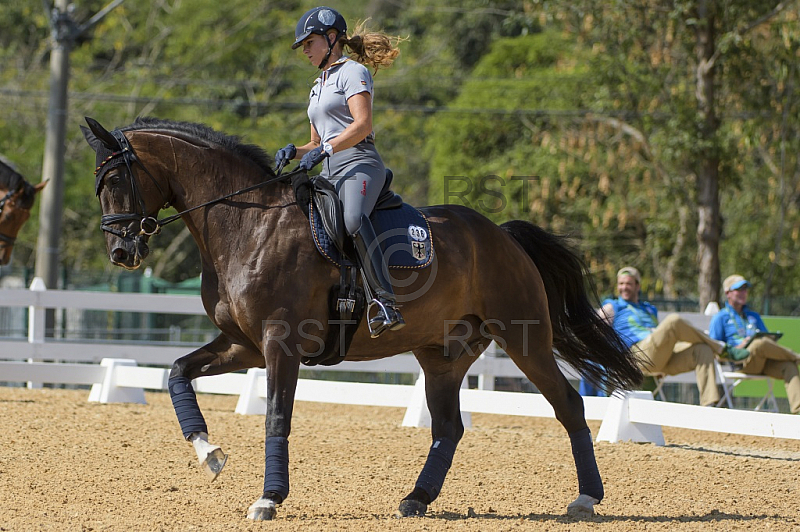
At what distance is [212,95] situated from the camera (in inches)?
1158

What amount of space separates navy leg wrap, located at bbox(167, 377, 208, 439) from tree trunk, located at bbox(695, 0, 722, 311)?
11.6 meters

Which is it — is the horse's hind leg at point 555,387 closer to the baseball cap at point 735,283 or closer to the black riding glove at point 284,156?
the black riding glove at point 284,156

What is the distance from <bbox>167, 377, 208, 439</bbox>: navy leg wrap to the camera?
17.4 feet

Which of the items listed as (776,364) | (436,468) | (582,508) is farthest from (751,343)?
(436,468)

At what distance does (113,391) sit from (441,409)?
17.7 ft

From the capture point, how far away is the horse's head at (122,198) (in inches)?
203

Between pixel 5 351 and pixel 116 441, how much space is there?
4.72m

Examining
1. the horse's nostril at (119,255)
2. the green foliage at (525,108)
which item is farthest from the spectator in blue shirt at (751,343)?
the horse's nostril at (119,255)

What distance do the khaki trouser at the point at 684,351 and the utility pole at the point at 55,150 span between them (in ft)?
29.3

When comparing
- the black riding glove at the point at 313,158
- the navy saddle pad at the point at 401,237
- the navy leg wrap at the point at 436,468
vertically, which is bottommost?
the navy leg wrap at the point at 436,468

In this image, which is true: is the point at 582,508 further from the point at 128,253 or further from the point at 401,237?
the point at 128,253

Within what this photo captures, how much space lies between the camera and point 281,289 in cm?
519

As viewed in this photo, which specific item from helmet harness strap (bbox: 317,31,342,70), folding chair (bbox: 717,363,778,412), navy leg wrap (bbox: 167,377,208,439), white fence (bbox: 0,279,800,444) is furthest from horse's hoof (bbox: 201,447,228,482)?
folding chair (bbox: 717,363,778,412)

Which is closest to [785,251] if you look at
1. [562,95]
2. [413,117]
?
[562,95]
